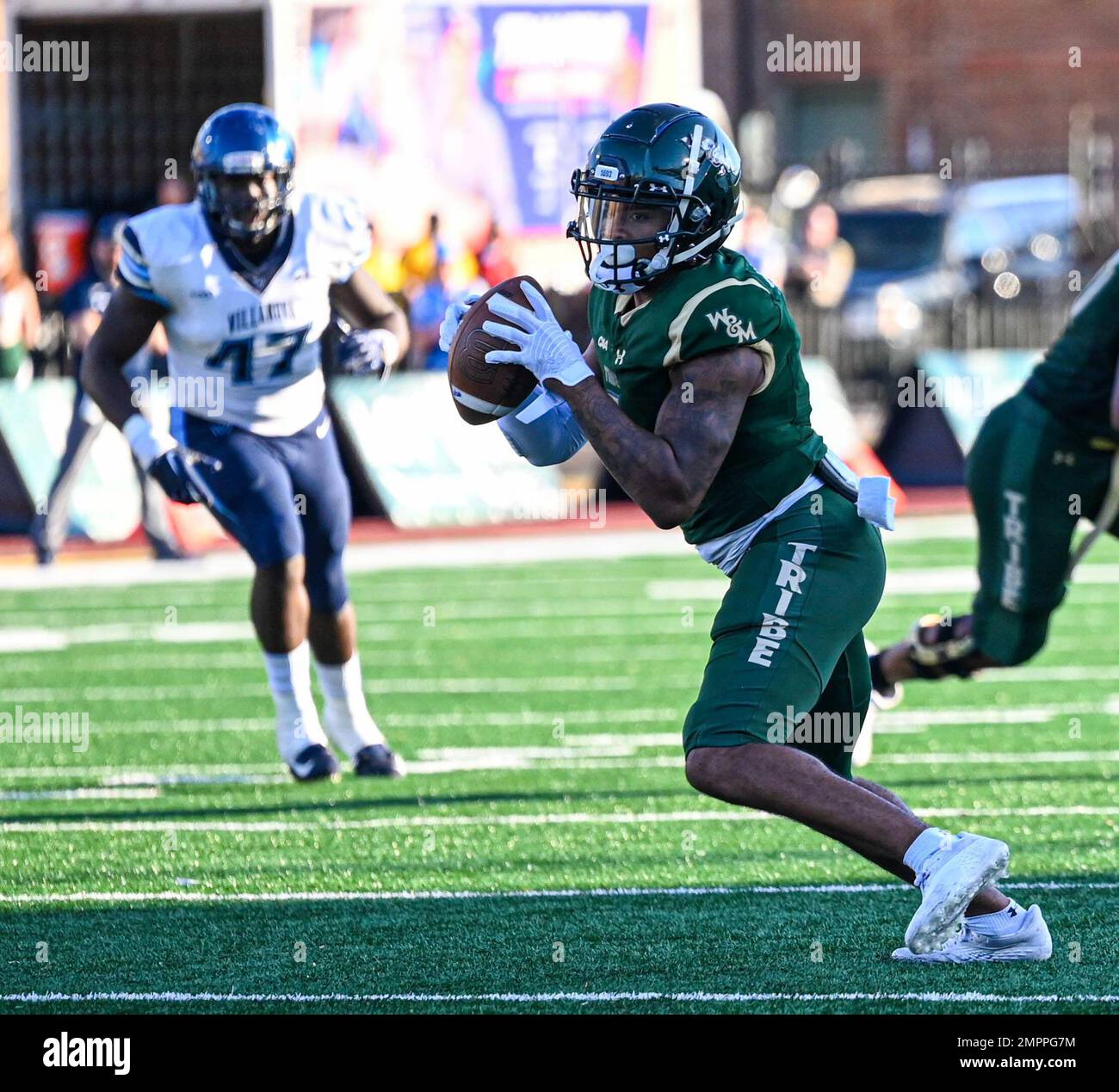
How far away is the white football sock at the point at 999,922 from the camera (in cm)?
411

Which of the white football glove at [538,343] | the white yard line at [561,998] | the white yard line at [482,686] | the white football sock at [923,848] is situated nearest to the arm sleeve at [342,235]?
the white yard line at [482,686]

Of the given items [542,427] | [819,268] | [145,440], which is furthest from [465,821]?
[819,268]

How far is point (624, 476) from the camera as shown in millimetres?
3947

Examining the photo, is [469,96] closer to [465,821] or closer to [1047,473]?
[1047,473]

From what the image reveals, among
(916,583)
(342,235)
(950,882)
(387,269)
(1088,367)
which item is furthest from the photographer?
(387,269)

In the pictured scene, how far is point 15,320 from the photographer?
1377 centimetres

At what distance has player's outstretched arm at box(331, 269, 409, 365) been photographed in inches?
261

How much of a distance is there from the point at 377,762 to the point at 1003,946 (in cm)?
270

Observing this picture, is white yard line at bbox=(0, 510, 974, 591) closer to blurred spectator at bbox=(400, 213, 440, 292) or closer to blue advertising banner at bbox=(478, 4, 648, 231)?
blurred spectator at bbox=(400, 213, 440, 292)

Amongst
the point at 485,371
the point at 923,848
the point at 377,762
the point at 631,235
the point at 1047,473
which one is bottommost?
the point at 377,762

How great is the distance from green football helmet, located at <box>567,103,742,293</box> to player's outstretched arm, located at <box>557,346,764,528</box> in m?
0.24

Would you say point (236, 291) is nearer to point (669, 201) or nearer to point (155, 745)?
point (155, 745)

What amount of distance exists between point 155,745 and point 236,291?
1638 mm

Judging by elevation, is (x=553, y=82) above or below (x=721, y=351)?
above
